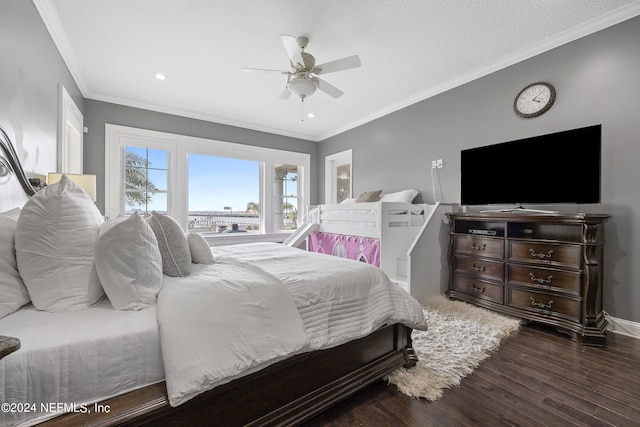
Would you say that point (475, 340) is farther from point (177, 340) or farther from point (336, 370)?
point (177, 340)

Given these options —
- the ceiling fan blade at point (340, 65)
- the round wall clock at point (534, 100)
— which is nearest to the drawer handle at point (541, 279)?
the round wall clock at point (534, 100)

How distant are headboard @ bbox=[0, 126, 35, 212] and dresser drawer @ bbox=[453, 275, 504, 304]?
364 cm

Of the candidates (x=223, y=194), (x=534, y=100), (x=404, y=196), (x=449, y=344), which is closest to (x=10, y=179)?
(x=449, y=344)

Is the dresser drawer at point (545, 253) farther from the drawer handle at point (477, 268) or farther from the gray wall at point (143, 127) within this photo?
the gray wall at point (143, 127)

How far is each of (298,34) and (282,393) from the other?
2748 mm

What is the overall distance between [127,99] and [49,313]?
3.92 meters

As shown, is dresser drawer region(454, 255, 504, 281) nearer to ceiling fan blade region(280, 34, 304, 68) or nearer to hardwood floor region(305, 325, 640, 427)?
hardwood floor region(305, 325, 640, 427)

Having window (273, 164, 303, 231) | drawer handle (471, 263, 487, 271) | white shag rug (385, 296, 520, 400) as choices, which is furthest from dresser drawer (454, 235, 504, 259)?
window (273, 164, 303, 231)

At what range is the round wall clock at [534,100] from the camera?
260 centimetres

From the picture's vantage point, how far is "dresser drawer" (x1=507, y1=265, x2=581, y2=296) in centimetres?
214

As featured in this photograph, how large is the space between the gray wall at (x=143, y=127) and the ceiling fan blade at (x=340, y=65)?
2.84 m

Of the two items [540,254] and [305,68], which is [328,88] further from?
[540,254]

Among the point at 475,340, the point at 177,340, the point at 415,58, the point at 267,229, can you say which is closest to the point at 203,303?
the point at 177,340

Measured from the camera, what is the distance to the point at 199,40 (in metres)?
2.53
